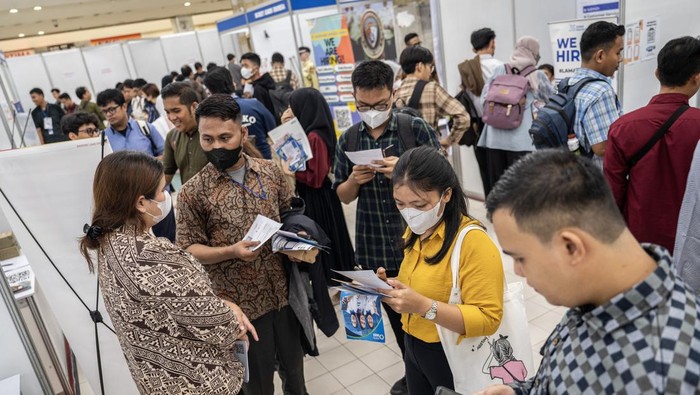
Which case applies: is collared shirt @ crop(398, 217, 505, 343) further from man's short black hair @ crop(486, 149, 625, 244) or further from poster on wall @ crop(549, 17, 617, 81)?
poster on wall @ crop(549, 17, 617, 81)

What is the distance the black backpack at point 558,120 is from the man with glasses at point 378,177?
3.65 feet

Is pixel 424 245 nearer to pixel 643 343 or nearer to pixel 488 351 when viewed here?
pixel 488 351

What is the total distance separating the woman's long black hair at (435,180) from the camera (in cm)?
171

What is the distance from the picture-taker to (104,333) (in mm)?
2842

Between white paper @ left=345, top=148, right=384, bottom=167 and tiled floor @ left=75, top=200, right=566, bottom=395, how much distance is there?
1463mm

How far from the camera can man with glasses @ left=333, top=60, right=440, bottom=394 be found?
249 centimetres

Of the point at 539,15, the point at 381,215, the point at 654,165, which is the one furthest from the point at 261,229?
the point at 539,15

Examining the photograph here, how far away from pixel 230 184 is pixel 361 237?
771 millimetres

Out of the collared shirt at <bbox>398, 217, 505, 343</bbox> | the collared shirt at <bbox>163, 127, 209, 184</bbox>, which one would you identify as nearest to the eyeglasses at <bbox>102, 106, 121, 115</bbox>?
the collared shirt at <bbox>163, 127, 209, 184</bbox>

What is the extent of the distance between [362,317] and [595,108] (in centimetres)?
210

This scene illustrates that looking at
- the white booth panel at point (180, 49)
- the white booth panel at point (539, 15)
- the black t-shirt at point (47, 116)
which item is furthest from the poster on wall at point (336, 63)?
the white booth panel at point (180, 49)

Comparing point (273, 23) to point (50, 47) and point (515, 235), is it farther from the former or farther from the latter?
point (50, 47)

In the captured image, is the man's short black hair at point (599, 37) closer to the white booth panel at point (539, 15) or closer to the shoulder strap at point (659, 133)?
the shoulder strap at point (659, 133)

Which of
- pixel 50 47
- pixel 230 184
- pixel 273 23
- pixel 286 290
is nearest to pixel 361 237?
pixel 286 290
